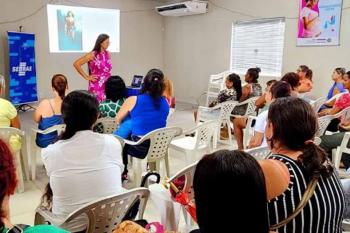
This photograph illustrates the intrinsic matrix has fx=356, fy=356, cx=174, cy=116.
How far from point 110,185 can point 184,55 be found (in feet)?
24.9

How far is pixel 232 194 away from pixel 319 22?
5.96m

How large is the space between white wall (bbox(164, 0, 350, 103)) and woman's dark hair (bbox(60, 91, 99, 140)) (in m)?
5.10

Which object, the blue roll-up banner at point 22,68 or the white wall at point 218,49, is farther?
the blue roll-up banner at point 22,68

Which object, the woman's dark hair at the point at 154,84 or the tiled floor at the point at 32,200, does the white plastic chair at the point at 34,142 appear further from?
the woman's dark hair at the point at 154,84

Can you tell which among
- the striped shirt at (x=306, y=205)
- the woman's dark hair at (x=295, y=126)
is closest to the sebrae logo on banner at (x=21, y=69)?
the woman's dark hair at (x=295, y=126)

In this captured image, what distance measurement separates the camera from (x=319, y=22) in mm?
6027

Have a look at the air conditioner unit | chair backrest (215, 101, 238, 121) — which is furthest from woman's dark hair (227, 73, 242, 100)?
the air conditioner unit

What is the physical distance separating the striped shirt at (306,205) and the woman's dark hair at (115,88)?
2.27 meters

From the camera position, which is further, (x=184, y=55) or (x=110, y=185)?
(x=184, y=55)

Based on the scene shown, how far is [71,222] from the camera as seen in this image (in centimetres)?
161

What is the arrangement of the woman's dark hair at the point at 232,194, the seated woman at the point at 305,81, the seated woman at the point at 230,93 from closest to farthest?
1. the woman's dark hair at the point at 232,194
2. the seated woman at the point at 230,93
3. the seated woman at the point at 305,81

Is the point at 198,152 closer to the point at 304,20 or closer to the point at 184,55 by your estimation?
the point at 304,20

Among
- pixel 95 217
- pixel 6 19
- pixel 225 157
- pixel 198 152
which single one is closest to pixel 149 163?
pixel 198 152

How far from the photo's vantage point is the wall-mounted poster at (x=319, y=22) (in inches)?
229
